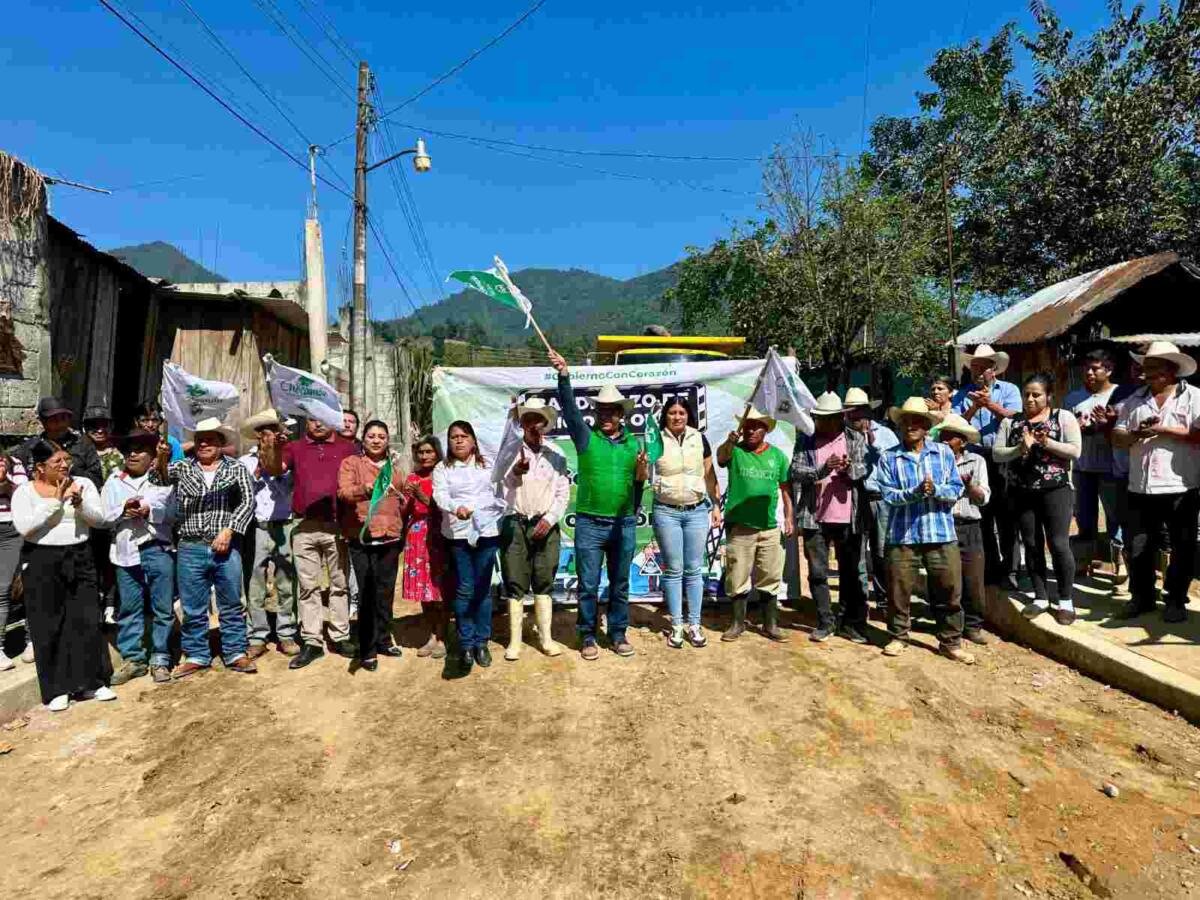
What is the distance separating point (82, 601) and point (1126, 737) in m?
6.11

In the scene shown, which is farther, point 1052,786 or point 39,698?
point 39,698

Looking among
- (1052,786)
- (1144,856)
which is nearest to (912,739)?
(1052,786)

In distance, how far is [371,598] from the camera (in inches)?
202

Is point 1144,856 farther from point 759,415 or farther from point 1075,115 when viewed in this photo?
point 1075,115

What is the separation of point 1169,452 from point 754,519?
9.03 feet

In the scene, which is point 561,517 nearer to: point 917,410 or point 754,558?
point 754,558

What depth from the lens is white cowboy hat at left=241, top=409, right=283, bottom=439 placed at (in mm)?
5316

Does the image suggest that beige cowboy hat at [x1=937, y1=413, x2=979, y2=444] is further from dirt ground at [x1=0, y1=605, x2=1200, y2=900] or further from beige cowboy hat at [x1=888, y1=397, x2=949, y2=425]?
dirt ground at [x1=0, y1=605, x2=1200, y2=900]

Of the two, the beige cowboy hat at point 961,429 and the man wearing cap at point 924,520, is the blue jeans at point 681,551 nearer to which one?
the man wearing cap at point 924,520

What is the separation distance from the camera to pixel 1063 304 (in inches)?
499

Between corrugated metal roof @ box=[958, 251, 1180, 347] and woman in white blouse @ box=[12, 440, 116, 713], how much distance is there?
12959 millimetres

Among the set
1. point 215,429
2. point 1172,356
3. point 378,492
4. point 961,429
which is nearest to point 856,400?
point 961,429

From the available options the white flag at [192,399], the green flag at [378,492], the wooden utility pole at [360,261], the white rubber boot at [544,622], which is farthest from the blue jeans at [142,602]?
the wooden utility pole at [360,261]

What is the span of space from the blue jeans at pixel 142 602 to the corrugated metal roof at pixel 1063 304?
12.6 metres
